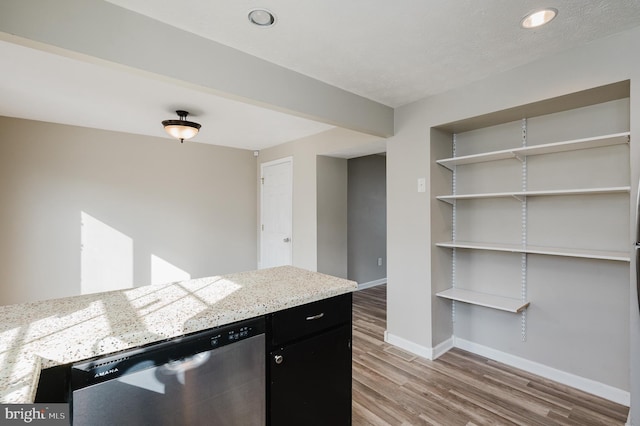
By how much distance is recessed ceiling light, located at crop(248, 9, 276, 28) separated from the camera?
1636 mm

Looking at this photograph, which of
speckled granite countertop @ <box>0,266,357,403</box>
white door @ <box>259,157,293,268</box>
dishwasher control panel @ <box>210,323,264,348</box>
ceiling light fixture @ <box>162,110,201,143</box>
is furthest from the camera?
white door @ <box>259,157,293,268</box>

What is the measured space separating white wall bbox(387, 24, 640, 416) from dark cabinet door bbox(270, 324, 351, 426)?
150 cm

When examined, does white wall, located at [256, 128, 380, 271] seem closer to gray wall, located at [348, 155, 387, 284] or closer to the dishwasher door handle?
gray wall, located at [348, 155, 387, 284]

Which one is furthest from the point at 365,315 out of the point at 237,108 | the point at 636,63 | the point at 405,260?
the point at 636,63

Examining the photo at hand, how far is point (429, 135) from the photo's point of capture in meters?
2.79

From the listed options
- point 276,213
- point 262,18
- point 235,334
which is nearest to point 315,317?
point 235,334

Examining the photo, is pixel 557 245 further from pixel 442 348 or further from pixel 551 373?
pixel 442 348

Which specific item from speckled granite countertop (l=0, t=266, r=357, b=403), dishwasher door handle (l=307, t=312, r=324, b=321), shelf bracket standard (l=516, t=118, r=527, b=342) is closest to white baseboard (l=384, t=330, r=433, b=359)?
shelf bracket standard (l=516, t=118, r=527, b=342)

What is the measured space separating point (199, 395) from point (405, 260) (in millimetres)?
2297

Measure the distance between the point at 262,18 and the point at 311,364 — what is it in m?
1.86

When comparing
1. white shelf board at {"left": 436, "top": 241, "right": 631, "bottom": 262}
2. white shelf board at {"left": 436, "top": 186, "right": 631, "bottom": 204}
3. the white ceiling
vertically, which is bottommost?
white shelf board at {"left": 436, "top": 241, "right": 631, "bottom": 262}

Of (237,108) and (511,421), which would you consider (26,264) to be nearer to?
(237,108)

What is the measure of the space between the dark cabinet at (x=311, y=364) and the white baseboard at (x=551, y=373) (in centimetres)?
183

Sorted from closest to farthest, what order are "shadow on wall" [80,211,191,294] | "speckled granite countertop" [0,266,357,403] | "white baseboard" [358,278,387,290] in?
"speckled granite countertop" [0,266,357,403] < "shadow on wall" [80,211,191,294] < "white baseboard" [358,278,387,290]
